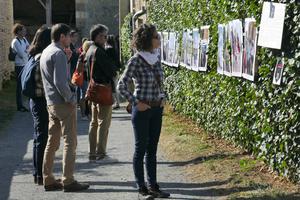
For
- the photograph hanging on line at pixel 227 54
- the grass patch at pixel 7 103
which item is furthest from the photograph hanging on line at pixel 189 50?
the grass patch at pixel 7 103

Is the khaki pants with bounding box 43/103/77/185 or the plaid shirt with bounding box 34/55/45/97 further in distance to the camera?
the plaid shirt with bounding box 34/55/45/97

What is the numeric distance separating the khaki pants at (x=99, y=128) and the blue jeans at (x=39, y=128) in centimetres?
133

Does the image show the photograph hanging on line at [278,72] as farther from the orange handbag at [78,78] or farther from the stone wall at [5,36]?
the stone wall at [5,36]

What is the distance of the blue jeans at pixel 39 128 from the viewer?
248 inches

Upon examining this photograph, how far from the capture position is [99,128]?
25.2ft

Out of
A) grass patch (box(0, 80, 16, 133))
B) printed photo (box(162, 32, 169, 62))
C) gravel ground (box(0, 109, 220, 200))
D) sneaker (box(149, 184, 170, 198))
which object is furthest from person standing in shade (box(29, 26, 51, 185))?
printed photo (box(162, 32, 169, 62))

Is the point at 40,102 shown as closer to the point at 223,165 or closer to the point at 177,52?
the point at 223,165

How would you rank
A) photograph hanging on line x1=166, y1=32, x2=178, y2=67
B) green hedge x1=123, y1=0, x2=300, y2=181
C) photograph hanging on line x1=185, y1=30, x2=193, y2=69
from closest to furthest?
green hedge x1=123, y1=0, x2=300, y2=181, photograph hanging on line x1=185, y1=30, x2=193, y2=69, photograph hanging on line x1=166, y1=32, x2=178, y2=67

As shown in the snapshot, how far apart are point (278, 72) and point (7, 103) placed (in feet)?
36.1

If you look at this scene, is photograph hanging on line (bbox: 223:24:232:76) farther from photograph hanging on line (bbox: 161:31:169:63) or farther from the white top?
the white top

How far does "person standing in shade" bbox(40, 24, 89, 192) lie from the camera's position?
582cm

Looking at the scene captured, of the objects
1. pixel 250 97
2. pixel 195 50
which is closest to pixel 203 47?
pixel 195 50

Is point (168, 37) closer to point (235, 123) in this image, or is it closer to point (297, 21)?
point (235, 123)

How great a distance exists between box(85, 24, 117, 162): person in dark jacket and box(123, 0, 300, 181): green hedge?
162cm
